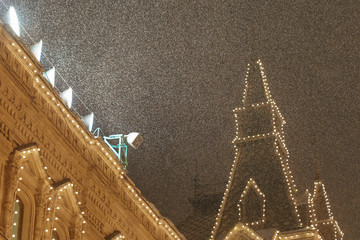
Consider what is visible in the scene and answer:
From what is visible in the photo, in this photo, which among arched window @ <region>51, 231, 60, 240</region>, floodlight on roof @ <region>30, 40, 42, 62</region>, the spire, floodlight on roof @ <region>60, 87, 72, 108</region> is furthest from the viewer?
the spire

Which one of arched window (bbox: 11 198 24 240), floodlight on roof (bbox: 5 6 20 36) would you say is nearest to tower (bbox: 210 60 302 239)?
arched window (bbox: 11 198 24 240)

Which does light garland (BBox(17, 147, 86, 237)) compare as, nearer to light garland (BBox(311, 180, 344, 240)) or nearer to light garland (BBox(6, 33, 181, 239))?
light garland (BBox(6, 33, 181, 239))

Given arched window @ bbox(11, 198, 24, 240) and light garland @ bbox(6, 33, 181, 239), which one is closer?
arched window @ bbox(11, 198, 24, 240)

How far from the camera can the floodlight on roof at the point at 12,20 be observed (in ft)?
58.9

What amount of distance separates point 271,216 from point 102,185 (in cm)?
1605

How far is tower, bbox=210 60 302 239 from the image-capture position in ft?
120

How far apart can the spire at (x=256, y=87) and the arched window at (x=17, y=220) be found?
23.8 metres

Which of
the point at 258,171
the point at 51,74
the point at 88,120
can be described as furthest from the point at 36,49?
the point at 258,171

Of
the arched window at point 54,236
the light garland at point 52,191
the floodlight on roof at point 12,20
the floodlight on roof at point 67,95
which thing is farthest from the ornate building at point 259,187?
the floodlight on roof at point 12,20

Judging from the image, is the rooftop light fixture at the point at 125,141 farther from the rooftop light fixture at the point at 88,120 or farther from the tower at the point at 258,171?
the tower at the point at 258,171

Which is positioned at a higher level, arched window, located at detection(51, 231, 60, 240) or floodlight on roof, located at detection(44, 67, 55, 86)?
floodlight on roof, located at detection(44, 67, 55, 86)

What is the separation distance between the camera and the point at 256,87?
40.8m

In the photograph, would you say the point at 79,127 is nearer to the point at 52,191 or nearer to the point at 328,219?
the point at 52,191

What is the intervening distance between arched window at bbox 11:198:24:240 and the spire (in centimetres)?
2377
